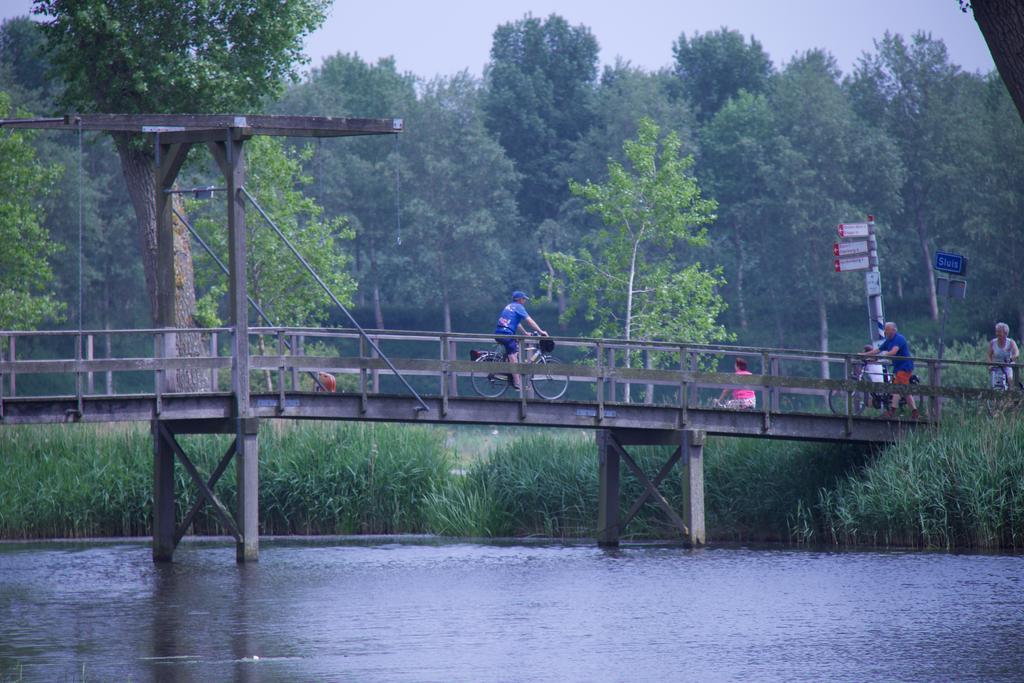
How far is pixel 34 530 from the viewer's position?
28.4m

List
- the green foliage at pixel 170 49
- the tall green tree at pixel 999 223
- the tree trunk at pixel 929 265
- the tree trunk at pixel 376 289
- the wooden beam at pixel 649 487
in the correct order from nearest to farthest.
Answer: the wooden beam at pixel 649 487
the green foliage at pixel 170 49
the tall green tree at pixel 999 223
the tree trunk at pixel 929 265
the tree trunk at pixel 376 289

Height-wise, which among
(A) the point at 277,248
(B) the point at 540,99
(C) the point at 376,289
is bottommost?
(A) the point at 277,248

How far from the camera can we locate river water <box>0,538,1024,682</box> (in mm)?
15250

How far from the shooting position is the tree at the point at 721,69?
313ft

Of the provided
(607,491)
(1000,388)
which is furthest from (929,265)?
(607,491)

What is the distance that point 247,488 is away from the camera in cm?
2508

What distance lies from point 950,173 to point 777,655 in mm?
57876

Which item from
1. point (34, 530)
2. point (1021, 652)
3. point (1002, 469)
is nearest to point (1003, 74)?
point (1021, 652)

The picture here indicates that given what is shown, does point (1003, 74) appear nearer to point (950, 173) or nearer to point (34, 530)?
point (34, 530)

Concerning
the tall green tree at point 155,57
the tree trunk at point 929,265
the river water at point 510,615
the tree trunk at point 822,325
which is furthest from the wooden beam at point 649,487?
the tree trunk at point 929,265

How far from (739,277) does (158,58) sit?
160 feet

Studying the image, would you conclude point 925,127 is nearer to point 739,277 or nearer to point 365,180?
point 739,277

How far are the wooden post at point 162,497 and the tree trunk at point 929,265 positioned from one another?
51554mm

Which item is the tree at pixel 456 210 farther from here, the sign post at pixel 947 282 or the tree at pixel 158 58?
the sign post at pixel 947 282
